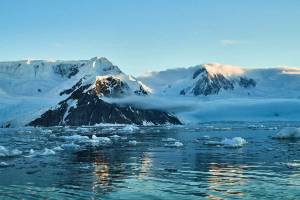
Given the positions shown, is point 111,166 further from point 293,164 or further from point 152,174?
point 293,164

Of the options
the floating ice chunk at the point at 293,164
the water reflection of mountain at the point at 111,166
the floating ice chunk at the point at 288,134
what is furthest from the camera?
the floating ice chunk at the point at 288,134

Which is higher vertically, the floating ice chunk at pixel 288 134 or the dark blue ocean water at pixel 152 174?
the floating ice chunk at pixel 288 134

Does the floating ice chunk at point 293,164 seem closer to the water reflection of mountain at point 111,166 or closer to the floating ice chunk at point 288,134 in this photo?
the water reflection of mountain at point 111,166

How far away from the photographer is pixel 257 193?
31266mm

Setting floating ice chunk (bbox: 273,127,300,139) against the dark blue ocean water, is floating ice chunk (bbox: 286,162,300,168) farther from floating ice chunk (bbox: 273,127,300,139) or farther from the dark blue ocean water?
floating ice chunk (bbox: 273,127,300,139)

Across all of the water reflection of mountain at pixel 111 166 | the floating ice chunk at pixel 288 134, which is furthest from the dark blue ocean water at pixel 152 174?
the floating ice chunk at pixel 288 134

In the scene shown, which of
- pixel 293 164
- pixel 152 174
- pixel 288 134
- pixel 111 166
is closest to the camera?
pixel 152 174

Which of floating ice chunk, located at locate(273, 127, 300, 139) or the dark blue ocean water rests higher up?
floating ice chunk, located at locate(273, 127, 300, 139)

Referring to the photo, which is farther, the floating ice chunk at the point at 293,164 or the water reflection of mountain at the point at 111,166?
the floating ice chunk at the point at 293,164

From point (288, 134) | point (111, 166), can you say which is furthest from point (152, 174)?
point (288, 134)

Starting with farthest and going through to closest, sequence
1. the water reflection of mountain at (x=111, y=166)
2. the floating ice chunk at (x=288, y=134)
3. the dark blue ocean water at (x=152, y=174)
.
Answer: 1. the floating ice chunk at (x=288, y=134)
2. the water reflection of mountain at (x=111, y=166)
3. the dark blue ocean water at (x=152, y=174)

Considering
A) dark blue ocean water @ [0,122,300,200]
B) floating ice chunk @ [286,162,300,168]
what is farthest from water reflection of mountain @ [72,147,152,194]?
floating ice chunk @ [286,162,300,168]

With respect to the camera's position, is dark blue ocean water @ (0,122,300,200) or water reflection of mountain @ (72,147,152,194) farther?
water reflection of mountain @ (72,147,152,194)

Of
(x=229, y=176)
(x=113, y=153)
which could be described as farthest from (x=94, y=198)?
(x=113, y=153)
